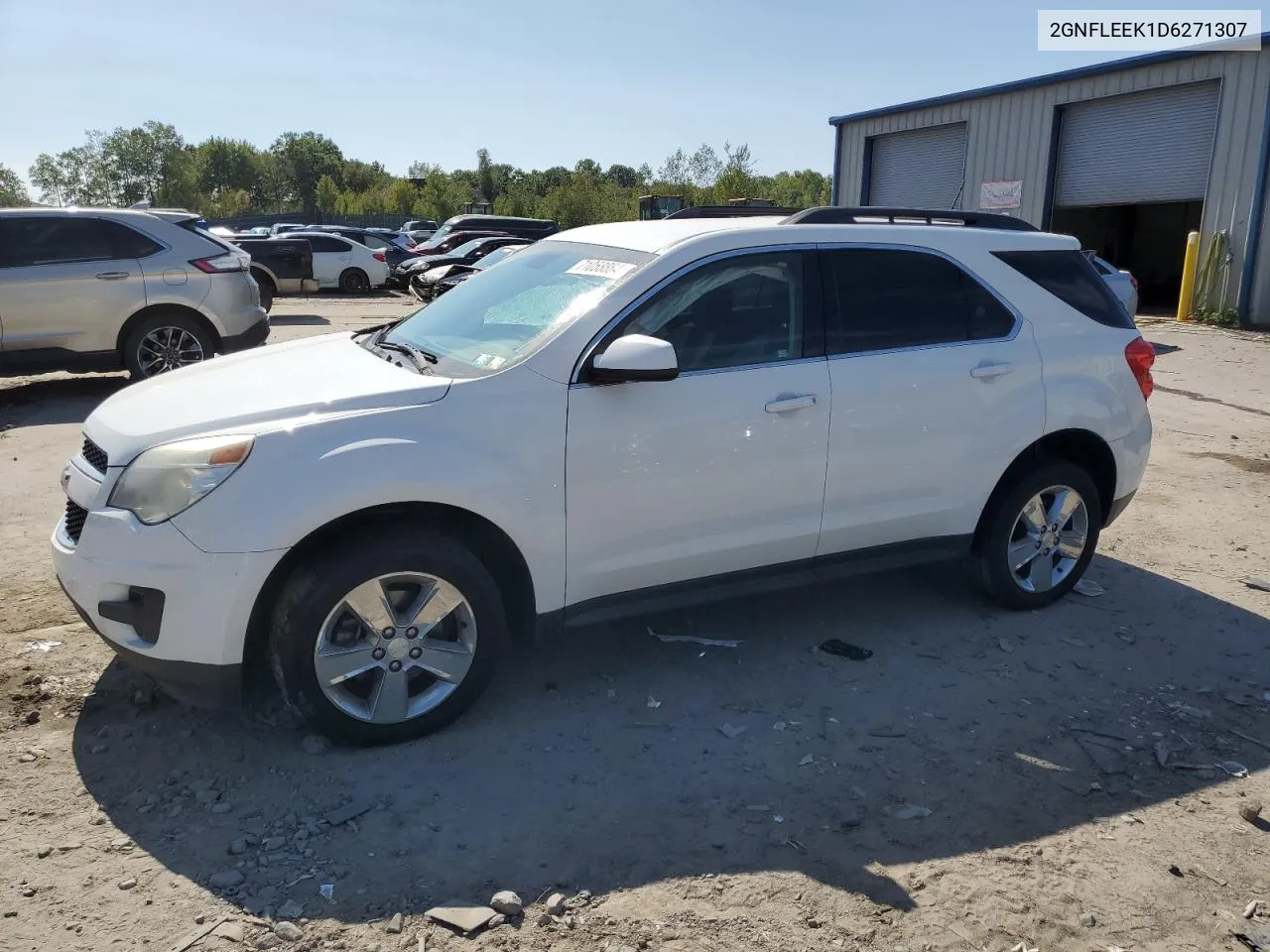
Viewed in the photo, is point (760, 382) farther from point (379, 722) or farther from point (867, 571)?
point (379, 722)

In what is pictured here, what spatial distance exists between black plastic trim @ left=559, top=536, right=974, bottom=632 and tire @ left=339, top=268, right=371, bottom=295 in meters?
23.1

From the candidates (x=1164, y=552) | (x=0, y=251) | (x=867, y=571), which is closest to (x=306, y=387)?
(x=867, y=571)

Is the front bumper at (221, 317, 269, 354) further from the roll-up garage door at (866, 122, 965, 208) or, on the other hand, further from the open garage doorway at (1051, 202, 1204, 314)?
the open garage doorway at (1051, 202, 1204, 314)

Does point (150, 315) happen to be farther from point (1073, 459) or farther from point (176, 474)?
point (1073, 459)

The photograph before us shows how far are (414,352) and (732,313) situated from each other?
1.30 meters

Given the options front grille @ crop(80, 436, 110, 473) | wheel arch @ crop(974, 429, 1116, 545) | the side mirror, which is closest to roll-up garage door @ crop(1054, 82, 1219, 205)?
wheel arch @ crop(974, 429, 1116, 545)

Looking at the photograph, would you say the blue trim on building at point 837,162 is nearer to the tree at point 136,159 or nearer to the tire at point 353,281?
the tire at point 353,281

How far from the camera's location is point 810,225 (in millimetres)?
4266

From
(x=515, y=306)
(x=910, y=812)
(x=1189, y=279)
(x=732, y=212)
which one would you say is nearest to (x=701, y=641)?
(x=910, y=812)

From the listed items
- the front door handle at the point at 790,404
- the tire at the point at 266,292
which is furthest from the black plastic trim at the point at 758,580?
the tire at the point at 266,292

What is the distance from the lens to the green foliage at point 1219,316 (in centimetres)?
1780

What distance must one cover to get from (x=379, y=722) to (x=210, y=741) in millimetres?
637

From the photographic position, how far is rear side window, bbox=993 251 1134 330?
4.73m

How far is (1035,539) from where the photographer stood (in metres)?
4.83
